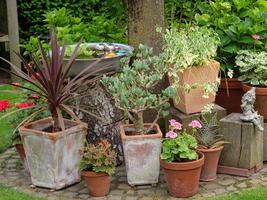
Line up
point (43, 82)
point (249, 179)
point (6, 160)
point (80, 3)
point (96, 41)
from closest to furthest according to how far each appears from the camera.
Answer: point (43, 82)
point (249, 179)
point (6, 160)
point (96, 41)
point (80, 3)

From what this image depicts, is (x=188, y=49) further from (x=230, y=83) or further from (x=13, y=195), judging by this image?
(x=13, y=195)

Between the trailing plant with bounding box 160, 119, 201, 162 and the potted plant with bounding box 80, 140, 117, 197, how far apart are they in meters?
0.41

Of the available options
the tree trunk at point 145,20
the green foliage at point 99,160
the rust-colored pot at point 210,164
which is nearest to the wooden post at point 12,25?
the tree trunk at point 145,20

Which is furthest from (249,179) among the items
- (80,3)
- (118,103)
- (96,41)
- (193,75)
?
(80,3)

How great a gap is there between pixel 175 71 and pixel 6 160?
181 cm

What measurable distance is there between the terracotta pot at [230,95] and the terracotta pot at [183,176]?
112cm

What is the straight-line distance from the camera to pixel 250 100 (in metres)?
4.38

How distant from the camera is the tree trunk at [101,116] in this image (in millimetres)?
4652

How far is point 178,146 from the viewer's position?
413cm

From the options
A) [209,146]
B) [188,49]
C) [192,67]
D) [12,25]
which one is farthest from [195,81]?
[12,25]

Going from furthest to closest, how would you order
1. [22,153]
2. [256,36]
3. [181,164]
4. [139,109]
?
[256,36]
[22,153]
[139,109]
[181,164]

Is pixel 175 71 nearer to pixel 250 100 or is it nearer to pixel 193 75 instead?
pixel 193 75

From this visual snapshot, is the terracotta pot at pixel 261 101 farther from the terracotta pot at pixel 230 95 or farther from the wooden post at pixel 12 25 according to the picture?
the wooden post at pixel 12 25

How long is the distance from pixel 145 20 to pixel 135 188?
156 cm
